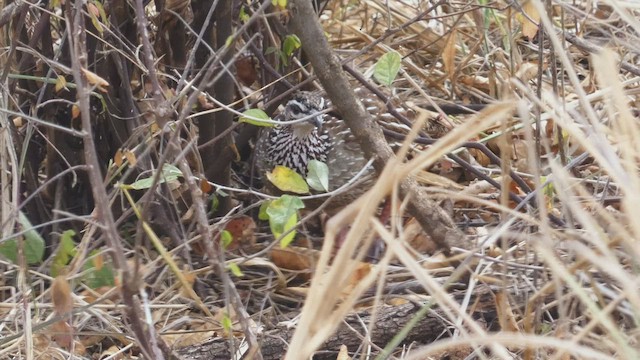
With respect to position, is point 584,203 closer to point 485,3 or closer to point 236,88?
point 485,3

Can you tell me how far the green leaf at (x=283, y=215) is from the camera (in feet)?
6.77

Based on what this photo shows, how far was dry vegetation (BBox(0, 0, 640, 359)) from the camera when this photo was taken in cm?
193

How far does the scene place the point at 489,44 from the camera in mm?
3795

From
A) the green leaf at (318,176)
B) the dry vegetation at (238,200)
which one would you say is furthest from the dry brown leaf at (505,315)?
the green leaf at (318,176)

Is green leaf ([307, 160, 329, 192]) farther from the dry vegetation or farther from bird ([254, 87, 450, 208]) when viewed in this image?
bird ([254, 87, 450, 208])

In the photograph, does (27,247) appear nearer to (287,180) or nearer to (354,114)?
(287,180)

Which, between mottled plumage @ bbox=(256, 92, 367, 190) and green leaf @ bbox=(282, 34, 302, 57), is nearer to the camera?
green leaf @ bbox=(282, 34, 302, 57)

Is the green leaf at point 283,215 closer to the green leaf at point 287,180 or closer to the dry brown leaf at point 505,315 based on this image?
the green leaf at point 287,180

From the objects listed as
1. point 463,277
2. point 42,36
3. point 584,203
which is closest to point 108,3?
point 42,36

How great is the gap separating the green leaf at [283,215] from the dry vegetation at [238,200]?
0.11 ft

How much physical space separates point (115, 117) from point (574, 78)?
1878 mm

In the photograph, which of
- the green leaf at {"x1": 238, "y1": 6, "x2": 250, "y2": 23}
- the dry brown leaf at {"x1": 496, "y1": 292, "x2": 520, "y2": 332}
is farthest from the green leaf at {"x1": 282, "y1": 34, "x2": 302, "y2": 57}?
the dry brown leaf at {"x1": 496, "y1": 292, "x2": 520, "y2": 332}

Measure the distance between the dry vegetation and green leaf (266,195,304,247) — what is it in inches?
1.3

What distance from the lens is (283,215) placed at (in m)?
2.10
